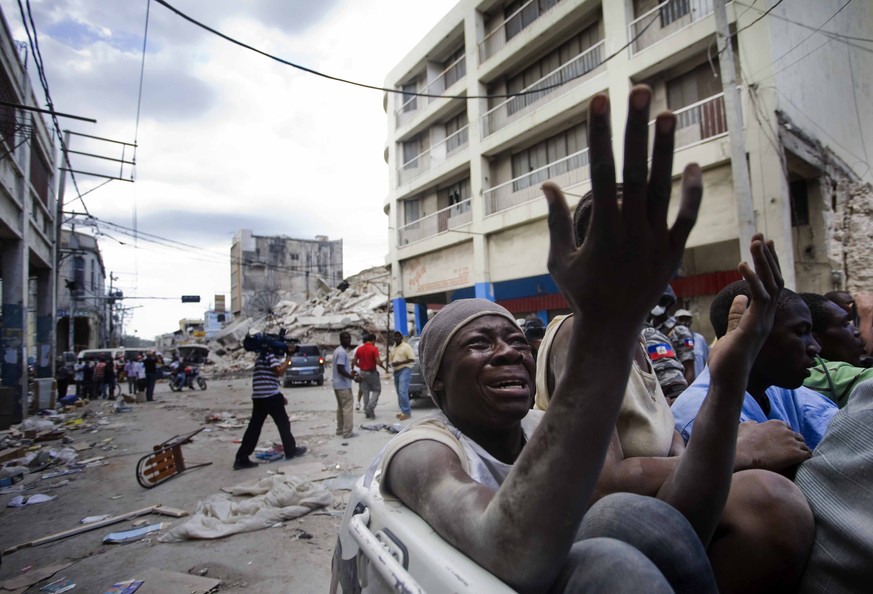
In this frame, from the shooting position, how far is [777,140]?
9227 mm

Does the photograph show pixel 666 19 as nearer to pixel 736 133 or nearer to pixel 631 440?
pixel 736 133

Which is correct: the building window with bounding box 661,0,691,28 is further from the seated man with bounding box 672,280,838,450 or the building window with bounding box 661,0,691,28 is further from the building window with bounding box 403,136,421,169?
the seated man with bounding box 672,280,838,450

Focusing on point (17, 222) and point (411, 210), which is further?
point (411, 210)

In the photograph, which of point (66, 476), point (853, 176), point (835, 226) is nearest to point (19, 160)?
point (66, 476)

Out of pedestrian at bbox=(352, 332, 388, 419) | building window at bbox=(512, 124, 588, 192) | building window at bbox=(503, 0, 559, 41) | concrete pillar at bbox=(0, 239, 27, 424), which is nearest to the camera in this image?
pedestrian at bbox=(352, 332, 388, 419)

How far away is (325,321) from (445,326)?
3033 cm

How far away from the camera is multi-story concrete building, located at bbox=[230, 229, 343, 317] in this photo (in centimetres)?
5222

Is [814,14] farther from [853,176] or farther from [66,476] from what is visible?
[66,476]

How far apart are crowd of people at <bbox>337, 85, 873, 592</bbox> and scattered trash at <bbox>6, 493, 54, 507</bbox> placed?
606 centimetres

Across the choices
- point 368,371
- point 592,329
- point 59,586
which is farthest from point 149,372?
point 592,329

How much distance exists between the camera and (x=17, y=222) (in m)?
11.0

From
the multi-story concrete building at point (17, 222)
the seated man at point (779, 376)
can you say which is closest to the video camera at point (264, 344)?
the seated man at point (779, 376)

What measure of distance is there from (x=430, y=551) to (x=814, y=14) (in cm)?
1498

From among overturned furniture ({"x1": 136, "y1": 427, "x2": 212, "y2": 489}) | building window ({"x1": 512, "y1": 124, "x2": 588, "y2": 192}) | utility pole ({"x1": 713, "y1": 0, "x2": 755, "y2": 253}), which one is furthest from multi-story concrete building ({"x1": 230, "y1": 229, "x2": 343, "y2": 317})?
utility pole ({"x1": 713, "y1": 0, "x2": 755, "y2": 253})
